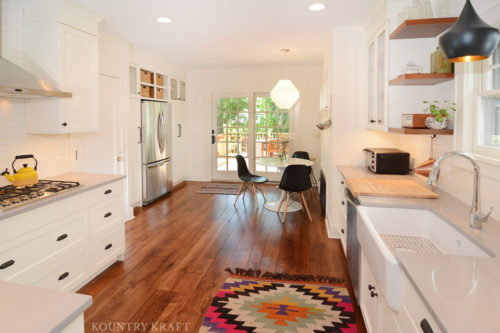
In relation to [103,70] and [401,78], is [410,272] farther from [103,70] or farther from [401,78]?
[103,70]

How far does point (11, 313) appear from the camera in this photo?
3.11ft

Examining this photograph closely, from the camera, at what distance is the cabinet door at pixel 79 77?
9.75 feet

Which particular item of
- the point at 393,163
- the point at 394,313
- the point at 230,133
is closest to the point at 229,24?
the point at 393,163

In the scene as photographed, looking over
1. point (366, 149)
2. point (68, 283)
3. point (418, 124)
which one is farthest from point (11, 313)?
point (366, 149)

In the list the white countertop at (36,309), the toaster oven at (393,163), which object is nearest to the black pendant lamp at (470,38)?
the white countertop at (36,309)

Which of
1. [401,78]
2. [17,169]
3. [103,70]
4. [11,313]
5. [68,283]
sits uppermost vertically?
[103,70]

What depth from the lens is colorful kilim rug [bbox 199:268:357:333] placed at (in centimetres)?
226

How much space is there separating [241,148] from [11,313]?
6588 millimetres

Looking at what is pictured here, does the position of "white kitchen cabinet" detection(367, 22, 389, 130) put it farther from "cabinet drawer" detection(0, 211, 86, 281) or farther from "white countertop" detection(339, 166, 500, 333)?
"cabinet drawer" detection(0, 211, 86, 281)

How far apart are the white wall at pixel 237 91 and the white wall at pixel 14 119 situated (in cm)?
454

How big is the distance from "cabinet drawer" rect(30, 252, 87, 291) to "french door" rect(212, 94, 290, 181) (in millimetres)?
4853

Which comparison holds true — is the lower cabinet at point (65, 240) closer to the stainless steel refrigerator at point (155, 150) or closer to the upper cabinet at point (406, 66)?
the stainless steel refrigerator at point (155, 150)

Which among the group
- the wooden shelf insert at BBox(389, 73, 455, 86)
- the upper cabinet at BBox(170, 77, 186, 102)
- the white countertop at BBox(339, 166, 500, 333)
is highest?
the upper cabinet at BBox(170, 77, 186, 102)

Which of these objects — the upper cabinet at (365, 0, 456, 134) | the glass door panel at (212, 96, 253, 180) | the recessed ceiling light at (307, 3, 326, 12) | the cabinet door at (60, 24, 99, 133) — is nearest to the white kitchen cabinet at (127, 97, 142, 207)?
the cabinet door at (60, 24, 99, 133)
